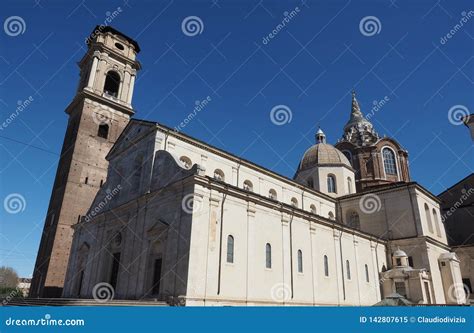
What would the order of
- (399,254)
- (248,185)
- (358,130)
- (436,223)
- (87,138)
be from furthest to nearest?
(358,130) < (436,223) < (87,138) < (399,254) < (248,185)

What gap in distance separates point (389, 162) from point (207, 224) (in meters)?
30.8

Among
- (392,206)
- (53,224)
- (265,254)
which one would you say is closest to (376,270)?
(392,206)

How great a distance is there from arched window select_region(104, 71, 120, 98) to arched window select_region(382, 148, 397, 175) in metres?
30.9

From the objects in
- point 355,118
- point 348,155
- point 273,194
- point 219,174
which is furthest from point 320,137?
point 219,174

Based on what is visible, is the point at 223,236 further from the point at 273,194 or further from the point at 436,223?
the point at 436,223

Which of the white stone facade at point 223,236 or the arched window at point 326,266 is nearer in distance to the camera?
the white stone facade at point 223,236

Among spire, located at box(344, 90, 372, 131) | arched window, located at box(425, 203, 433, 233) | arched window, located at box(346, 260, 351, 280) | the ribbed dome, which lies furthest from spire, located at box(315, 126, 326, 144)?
arched window, located at box(346, 260, 351, 280)

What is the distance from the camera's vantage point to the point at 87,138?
30.5 metres

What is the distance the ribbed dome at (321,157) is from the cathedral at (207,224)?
15 centimetres

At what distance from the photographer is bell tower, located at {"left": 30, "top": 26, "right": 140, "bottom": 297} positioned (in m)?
27.3

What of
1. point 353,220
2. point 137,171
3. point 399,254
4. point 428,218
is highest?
point 353,220

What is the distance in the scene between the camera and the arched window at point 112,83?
1384 inches

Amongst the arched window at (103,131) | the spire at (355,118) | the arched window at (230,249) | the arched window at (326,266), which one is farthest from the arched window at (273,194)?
the spire at (355,118)

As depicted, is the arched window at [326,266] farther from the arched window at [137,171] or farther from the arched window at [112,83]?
the arched window at [112,83]
